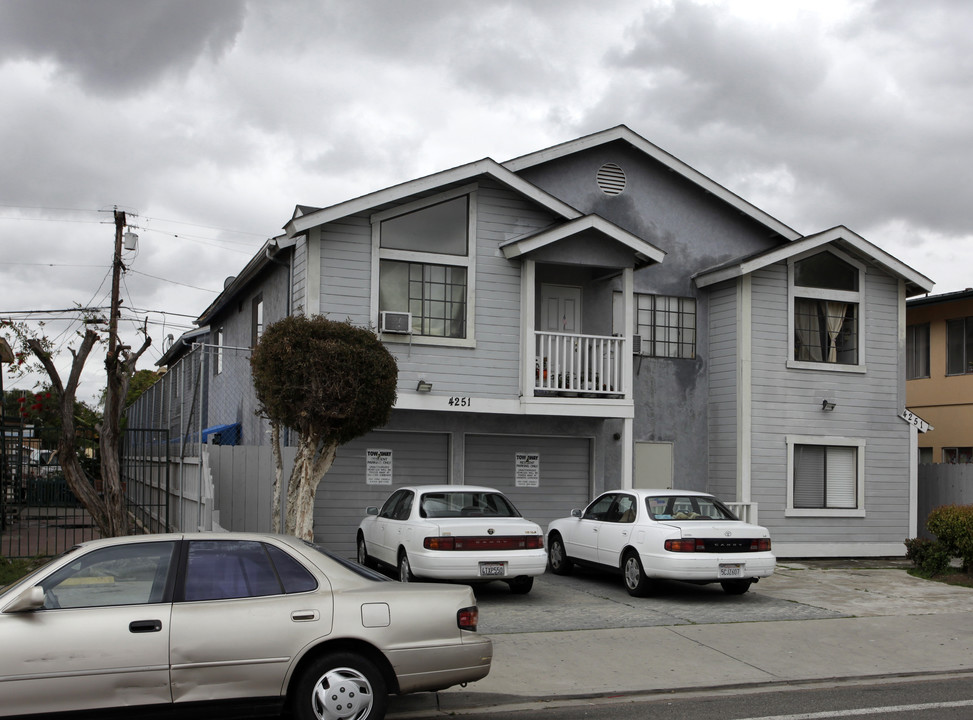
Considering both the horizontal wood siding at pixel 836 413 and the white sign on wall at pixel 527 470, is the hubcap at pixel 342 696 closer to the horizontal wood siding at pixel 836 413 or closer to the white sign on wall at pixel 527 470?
the white sign on wall at pixel 527 470

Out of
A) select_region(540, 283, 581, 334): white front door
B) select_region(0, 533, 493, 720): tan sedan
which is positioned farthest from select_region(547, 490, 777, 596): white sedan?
select_region(0, 533, 493, 720): tan sedan

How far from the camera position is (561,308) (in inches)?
720

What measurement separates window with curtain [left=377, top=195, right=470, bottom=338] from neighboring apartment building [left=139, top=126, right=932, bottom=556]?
3 cm

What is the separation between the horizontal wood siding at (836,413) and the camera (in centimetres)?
1836

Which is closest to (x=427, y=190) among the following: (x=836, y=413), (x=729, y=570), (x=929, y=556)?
(x=729, y=570)

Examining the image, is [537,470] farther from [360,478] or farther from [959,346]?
[959,346]

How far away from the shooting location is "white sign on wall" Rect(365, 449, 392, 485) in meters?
16.3

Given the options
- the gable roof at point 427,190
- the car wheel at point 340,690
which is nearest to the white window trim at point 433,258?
the gable roof at point 427,190

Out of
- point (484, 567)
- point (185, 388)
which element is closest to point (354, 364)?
Answer: point (484, 567)

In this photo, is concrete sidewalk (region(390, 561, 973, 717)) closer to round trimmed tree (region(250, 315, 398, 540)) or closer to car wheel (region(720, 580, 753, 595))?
car wheel (region(720, 580, 753, 595))

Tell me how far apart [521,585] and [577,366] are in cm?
490

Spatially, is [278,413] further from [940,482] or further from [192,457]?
[940,482]

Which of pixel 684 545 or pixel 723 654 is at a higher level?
pixel 684 545

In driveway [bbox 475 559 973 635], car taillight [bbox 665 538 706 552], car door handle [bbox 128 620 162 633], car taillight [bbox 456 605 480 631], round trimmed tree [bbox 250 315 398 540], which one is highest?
round trimmed tree [bbox 250 315 398 540]
